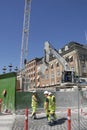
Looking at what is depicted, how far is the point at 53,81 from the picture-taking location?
77875mm

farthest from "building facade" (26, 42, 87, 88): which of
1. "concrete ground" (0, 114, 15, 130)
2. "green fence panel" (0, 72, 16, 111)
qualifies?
"concrete ground" (0, 114, 15, 130)

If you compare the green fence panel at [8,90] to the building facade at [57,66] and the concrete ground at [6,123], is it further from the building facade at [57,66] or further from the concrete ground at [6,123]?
the building facade at [57,66]

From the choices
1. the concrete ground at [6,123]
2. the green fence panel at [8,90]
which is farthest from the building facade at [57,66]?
the concrete ground at [6,123]

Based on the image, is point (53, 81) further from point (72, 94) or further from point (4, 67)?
point (72, 94)

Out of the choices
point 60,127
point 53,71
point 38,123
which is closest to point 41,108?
point 38,123

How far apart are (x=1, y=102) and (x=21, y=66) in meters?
45.0

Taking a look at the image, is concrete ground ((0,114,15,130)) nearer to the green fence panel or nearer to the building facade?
the green fence panel

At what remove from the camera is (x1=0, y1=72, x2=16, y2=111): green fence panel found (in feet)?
66.9

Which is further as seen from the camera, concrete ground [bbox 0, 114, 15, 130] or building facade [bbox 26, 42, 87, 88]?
building facade [bbox 26, 42, 87, 88]

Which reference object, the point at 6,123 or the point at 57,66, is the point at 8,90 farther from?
the point at 57,66

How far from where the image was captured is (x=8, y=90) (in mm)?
21172

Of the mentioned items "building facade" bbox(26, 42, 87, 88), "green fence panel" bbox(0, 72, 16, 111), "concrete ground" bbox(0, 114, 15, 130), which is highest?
"building facade" bbox(26, 42, 87, 88)

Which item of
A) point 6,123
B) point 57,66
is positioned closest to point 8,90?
point 6,123

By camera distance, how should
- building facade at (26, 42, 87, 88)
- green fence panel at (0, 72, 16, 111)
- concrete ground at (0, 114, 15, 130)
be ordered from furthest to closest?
building facade at (26, 42, 87, 88)
green fence panel at (0, 72, 16, 111)
concrete ground at (0, 114, 15, 130)
